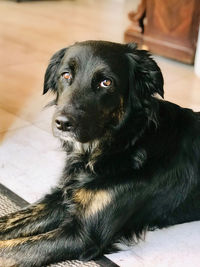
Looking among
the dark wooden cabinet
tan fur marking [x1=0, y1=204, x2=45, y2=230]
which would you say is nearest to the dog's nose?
tan fur marking [x1=0, y1=204, x2=45, y2=230]

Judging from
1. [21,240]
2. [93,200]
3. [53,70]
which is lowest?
[21,240]

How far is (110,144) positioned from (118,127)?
96 mm

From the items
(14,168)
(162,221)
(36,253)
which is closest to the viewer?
(36,253)

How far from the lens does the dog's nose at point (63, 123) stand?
1.85 m

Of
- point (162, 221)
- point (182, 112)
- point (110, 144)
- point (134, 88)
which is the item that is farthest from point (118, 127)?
point (162, 221)

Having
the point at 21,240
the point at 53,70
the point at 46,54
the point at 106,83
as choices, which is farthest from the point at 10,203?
the point at 46,54

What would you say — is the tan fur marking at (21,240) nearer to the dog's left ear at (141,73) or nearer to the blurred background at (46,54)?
the blurred background at (46,54)

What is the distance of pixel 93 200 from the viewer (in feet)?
6.23

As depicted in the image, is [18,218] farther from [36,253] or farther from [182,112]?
[182,112]

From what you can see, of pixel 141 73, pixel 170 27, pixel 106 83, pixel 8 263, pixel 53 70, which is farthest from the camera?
pixel 170 27

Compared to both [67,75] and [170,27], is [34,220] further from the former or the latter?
[170,27]

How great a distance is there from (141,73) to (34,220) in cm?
95

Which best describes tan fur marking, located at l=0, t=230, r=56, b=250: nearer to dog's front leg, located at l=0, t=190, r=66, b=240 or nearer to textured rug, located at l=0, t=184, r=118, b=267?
dog's front leg, located at l=0, t=190, r=66, b=240

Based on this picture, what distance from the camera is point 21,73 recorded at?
176 inches
